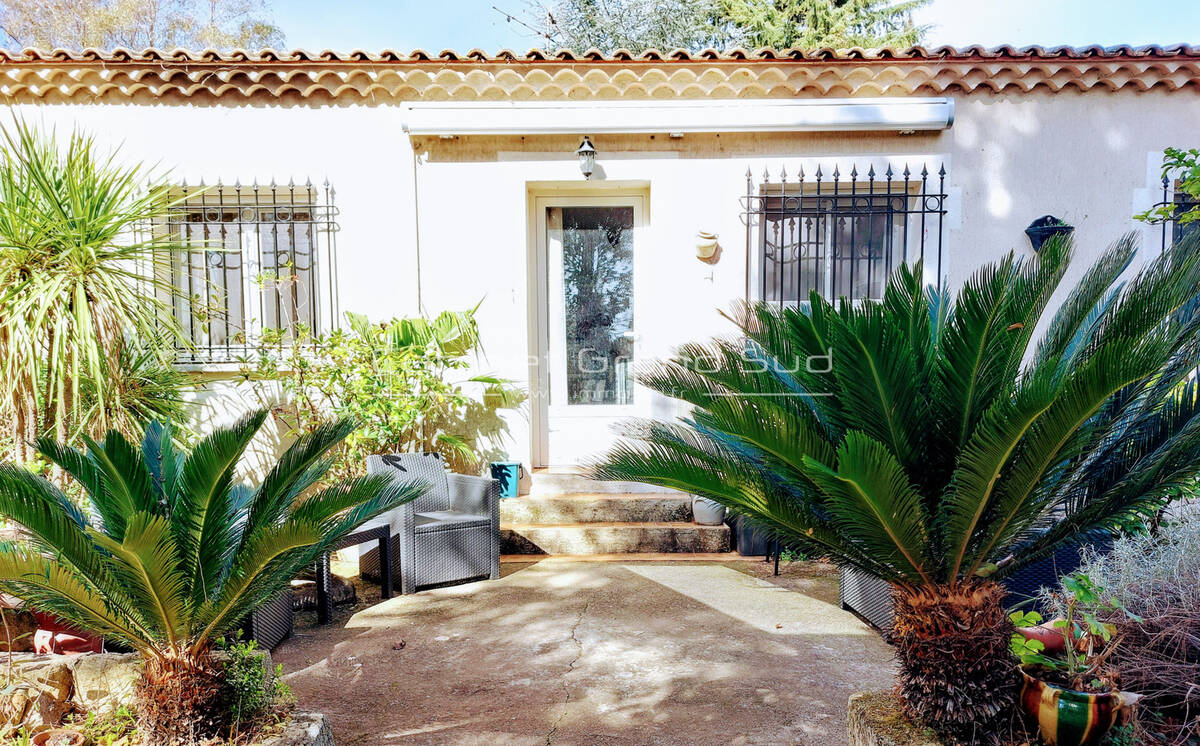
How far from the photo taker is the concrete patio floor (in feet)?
10.7

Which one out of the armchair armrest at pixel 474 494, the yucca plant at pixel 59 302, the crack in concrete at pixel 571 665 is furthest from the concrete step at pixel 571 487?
the yucca plant at pixel 59 302

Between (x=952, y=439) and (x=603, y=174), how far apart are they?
13.6 ft

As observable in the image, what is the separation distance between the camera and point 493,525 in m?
5.35

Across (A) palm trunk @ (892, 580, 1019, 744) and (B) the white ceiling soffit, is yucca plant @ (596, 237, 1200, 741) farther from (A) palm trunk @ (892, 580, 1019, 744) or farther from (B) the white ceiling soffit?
(B) the white ceiling soffit

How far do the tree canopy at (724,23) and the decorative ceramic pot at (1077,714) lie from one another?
1476 cm

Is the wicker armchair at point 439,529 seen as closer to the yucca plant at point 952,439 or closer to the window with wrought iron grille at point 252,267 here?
the window with wrought iron grille at point 252,267

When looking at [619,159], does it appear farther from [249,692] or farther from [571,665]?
[249,692]

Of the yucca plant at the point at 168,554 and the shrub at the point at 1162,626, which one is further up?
the yucca plant at the point at 168,554

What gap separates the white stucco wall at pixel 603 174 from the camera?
6.02 meters

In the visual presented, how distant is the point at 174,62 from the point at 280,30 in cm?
1364

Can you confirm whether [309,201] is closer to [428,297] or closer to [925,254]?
[428,297]

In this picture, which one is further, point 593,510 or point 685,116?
point 593,510

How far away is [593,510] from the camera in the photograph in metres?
6.02

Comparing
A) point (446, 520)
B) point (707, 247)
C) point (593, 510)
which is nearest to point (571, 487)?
point (593, 510)
